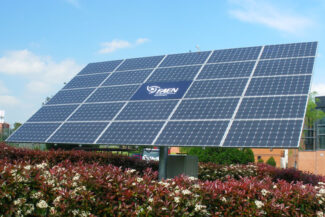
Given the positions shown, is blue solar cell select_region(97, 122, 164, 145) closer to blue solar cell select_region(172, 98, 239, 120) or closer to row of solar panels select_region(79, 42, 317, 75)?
blue solar cell select_region(172, 98, 239, 120)

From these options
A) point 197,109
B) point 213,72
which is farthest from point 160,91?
point 197,109

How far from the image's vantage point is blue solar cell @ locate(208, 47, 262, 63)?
18562mm

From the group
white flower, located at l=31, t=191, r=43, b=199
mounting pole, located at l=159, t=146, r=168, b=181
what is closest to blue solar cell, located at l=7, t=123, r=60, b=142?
mounting pole, located at l=159, t=146, r=168, b=181

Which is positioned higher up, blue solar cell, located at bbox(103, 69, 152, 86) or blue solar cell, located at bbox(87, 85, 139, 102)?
blue solar cell, located at bbox(103, 69, 152, 86)

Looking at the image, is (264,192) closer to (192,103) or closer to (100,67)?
(192,103)

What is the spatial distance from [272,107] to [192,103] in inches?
125

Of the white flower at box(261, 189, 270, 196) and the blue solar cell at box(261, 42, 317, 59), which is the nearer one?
the white flower at box(261, 189, 270, 196)

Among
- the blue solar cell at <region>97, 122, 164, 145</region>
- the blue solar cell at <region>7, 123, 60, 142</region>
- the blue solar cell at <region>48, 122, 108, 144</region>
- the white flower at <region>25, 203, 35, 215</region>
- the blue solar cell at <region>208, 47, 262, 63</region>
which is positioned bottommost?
the blue solar cell at <region>7, 123, 60, 142</region>

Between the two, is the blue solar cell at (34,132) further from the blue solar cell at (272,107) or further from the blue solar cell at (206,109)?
the blue solar cell at (272,107)

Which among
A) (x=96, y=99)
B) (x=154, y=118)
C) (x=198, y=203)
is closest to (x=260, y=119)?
(x=154, y=118)

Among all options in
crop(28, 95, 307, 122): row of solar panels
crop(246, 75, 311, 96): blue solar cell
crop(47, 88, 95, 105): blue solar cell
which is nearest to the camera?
crop(28, 95, 307, 122): row of solar panels

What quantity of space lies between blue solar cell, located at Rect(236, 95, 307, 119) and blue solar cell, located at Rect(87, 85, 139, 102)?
19.3 ft

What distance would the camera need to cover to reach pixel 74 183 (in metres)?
9.20

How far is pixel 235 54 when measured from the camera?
1925 centimetres
